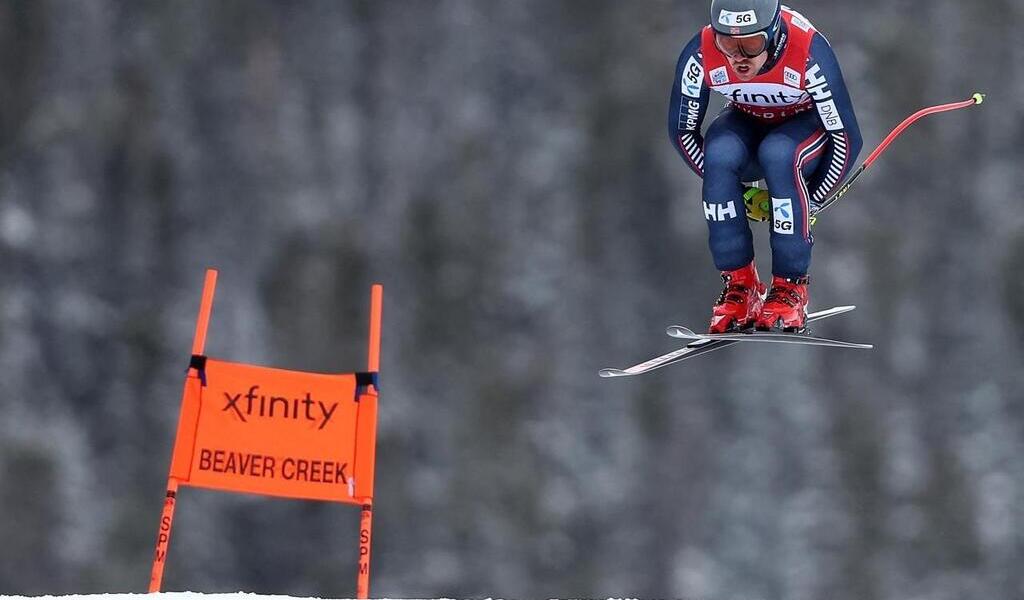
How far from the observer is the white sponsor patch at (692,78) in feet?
20.3

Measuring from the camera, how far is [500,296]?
11.2 meters

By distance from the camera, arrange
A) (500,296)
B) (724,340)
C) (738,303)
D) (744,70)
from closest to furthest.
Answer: (744,70), (738,303), (724,340), (500,296)

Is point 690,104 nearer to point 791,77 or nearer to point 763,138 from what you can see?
point 763,138

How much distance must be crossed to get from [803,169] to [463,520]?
18.3 feet

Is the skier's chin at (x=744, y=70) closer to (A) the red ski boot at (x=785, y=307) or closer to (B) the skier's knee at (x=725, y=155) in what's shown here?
(B) the skier's knee at (x=725, y=155)

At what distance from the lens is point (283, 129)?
11234mm

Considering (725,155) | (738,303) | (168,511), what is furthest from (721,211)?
(168,511)

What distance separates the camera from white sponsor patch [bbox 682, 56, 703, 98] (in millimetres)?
6176

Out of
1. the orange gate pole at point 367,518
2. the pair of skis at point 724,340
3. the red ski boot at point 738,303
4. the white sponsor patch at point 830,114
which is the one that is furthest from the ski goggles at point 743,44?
the orange gate pole at point 367,518

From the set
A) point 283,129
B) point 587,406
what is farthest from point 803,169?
point 283,129

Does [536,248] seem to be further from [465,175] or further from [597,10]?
[597,10]

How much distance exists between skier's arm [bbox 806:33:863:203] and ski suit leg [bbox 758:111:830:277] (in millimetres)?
80

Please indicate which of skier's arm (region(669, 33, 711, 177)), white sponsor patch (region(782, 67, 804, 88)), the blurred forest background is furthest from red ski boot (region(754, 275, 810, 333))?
the blurred forest background

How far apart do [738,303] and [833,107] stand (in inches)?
38.2
